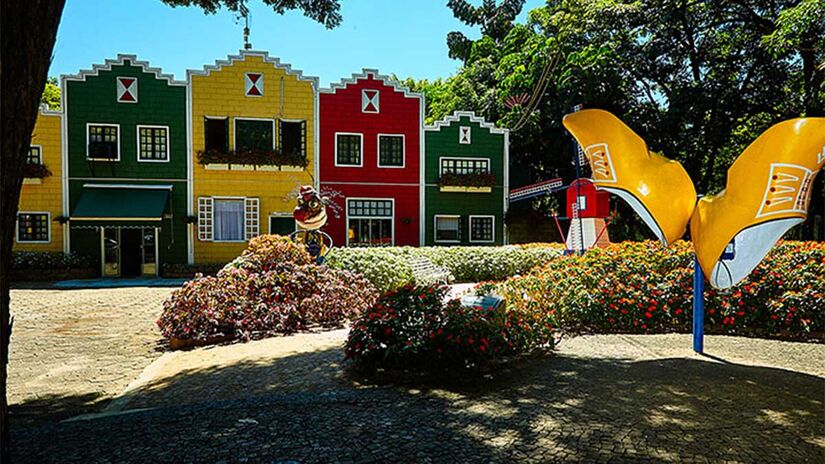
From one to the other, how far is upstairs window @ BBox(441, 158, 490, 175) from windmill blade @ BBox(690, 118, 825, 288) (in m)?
17.7

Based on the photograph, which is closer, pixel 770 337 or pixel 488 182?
pixel 770 337

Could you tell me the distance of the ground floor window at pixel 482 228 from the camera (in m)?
24.1

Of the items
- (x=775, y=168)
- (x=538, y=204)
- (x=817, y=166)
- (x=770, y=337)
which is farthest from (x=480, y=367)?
(x=538, y=204)

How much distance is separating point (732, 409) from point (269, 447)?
3.77 meters

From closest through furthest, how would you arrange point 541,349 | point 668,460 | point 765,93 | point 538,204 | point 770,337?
point 668,460 → point 541,349 → point 770,337 → point 765,93 → point 538,204

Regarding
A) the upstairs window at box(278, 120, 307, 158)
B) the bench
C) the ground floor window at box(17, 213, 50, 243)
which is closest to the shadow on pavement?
the bench

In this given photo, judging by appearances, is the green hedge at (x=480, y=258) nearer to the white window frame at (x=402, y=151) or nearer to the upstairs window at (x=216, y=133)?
the white window frame at (x=402, y=151)

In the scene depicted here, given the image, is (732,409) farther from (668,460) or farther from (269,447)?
(269,447)

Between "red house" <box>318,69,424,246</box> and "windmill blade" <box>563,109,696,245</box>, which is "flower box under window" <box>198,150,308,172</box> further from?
"windmill blade" <box>563,109,696,245</box>

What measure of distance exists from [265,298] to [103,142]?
15.8 meters

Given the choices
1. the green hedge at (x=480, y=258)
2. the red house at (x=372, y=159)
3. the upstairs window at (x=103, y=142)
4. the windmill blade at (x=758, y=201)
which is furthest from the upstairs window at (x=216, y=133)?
the windmill blade at (x=758, y=201)

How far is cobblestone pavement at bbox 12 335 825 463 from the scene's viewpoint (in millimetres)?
3615

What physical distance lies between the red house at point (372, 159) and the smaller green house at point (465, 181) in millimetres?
607

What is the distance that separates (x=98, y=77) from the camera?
21141mm
